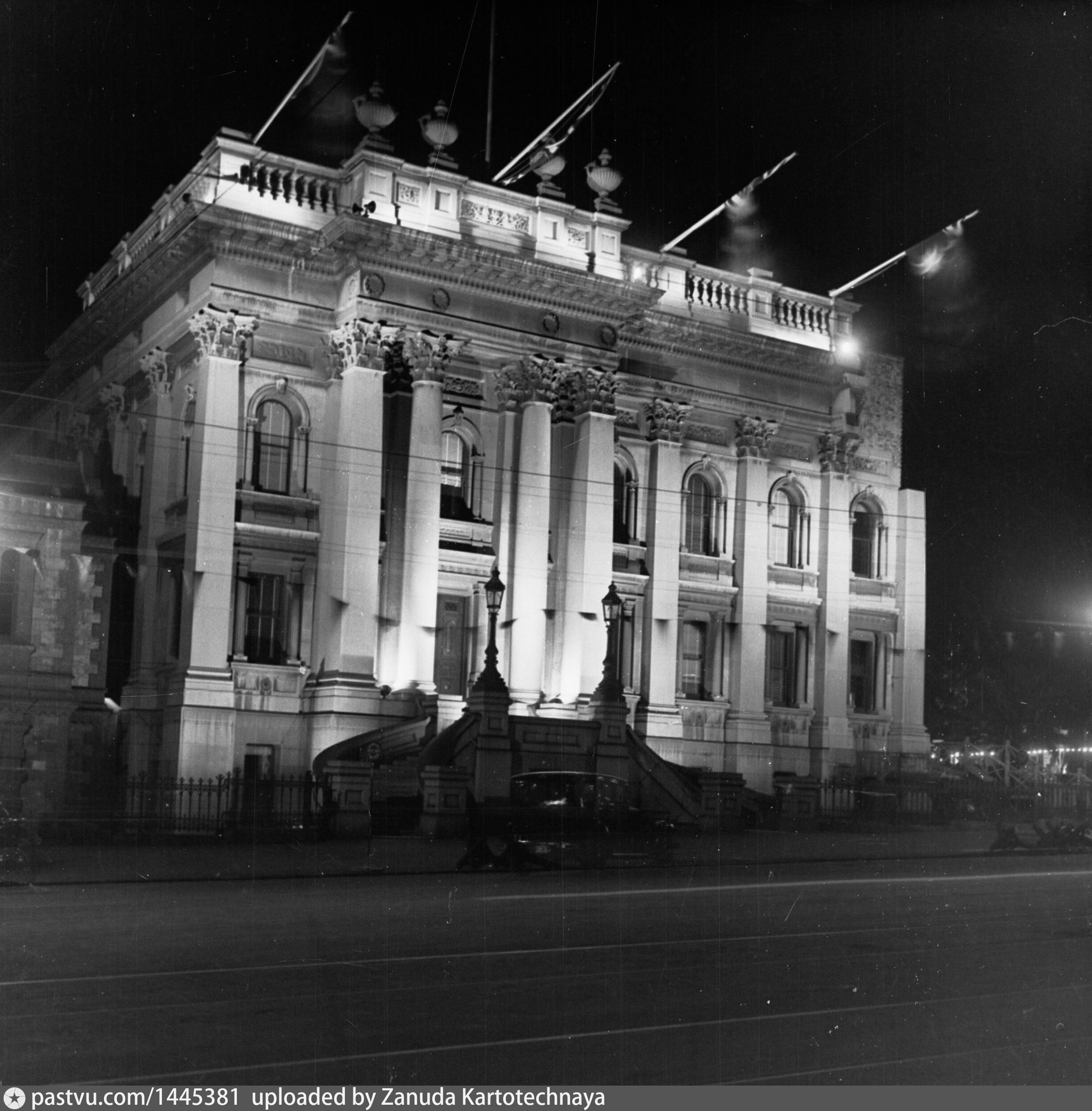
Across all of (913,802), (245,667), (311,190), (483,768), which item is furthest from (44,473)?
(913,802)

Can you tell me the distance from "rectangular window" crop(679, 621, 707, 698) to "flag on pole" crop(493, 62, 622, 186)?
12643mm

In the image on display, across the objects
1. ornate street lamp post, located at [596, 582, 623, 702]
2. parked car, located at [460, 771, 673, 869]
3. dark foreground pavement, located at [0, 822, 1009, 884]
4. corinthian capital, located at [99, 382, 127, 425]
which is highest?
corinthian capital, located at [99, 382, 127, 425]

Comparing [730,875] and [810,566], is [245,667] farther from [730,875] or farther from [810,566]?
[810,566]

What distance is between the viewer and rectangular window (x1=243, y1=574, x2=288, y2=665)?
32.1 metres

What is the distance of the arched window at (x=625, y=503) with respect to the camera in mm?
37500

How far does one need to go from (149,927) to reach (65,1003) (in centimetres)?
474

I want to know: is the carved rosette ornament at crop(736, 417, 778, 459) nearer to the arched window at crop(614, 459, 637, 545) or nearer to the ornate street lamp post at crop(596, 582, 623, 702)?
the arched window at crop(614, 459, 637, 545)

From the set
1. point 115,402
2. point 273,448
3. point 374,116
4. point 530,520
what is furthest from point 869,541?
point 115,402

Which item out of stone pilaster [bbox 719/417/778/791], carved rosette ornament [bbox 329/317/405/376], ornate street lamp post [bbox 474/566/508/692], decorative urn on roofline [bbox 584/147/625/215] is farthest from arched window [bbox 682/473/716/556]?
ornate street lamp post [bbox 474/566/508/692]

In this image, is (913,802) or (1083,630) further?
(1083,630)

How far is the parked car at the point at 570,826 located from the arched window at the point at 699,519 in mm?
11268

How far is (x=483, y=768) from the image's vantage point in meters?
28.5

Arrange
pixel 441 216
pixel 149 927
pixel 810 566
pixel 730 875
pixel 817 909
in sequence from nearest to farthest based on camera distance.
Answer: pixel 149 927, pixel 817 909, pixel 730 875, pixel 441 216, pixel 810 566

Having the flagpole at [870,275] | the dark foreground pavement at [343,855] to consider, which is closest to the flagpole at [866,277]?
the flagpole at [870,275]
